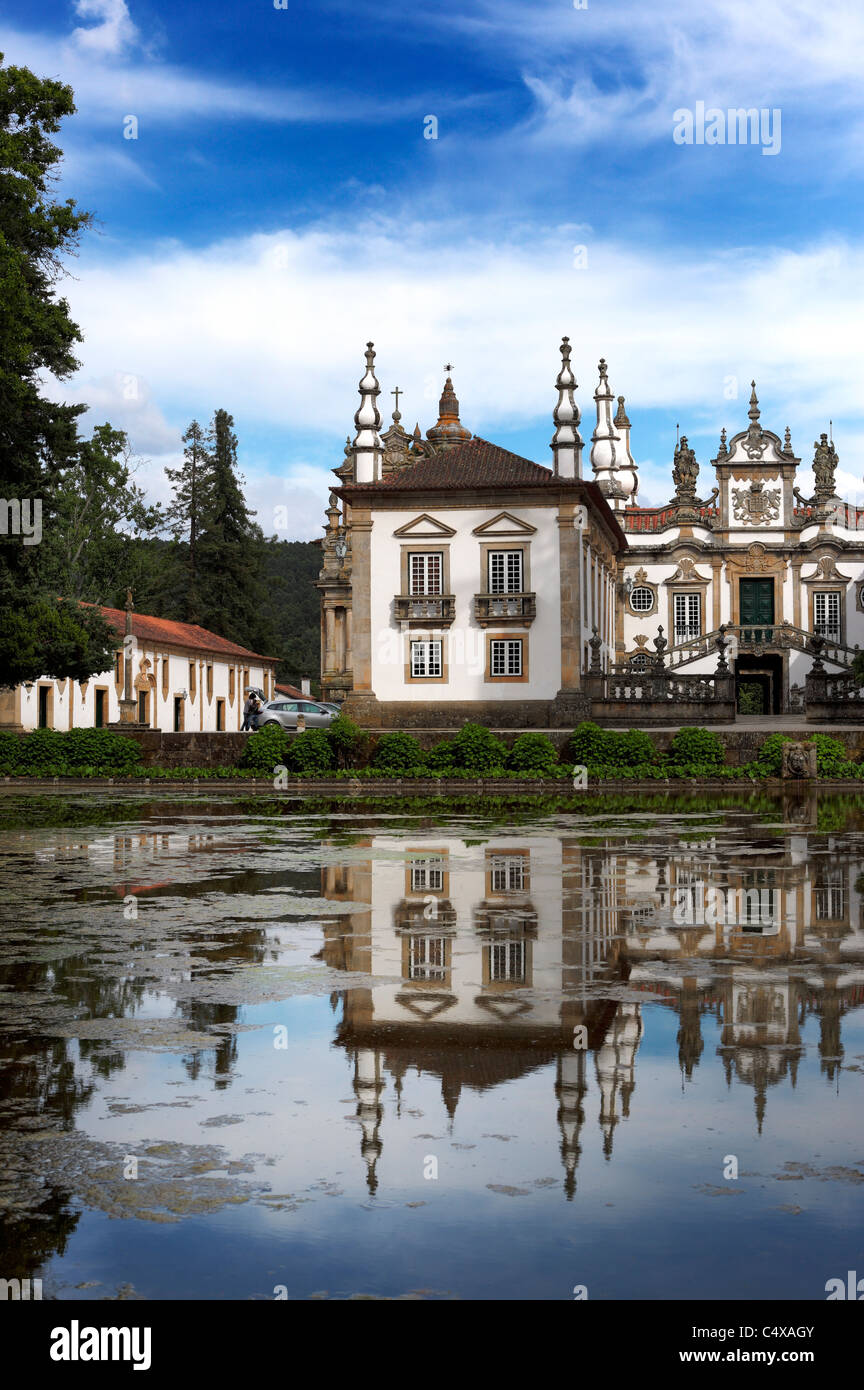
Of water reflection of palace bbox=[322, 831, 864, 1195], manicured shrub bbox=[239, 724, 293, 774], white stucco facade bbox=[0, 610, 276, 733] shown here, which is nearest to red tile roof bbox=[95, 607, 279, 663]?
white stucco facade bbox=[0, 610, 276, 733]

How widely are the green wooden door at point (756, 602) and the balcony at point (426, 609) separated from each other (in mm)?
19094

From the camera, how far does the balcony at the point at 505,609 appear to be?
41094 mm

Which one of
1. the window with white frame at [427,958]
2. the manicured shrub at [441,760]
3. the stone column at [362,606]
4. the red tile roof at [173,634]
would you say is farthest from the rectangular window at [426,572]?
the window with white frame at [427,958]

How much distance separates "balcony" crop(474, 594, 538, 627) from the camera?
4109 cm

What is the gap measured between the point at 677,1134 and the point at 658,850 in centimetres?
1030

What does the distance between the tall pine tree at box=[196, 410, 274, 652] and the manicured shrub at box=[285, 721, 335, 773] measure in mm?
47732

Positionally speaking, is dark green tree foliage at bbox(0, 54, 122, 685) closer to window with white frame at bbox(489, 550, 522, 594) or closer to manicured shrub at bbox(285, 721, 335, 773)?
manicured shrub at bbox(285, 721, 335, 773)

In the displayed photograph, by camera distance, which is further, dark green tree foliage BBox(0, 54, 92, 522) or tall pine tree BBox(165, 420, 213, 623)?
tall pine tree BBox(165, 420, 213, 623)

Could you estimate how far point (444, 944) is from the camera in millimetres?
8969

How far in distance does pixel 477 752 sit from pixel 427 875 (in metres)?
17.7

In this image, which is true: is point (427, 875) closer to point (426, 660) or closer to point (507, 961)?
point (507, 961)

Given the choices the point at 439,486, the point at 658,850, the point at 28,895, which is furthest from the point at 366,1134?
the point at 439,486

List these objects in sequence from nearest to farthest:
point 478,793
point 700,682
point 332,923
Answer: point 332,923 → point 478,793 → point 700,682

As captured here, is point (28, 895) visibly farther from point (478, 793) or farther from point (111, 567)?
point (111, 567)
